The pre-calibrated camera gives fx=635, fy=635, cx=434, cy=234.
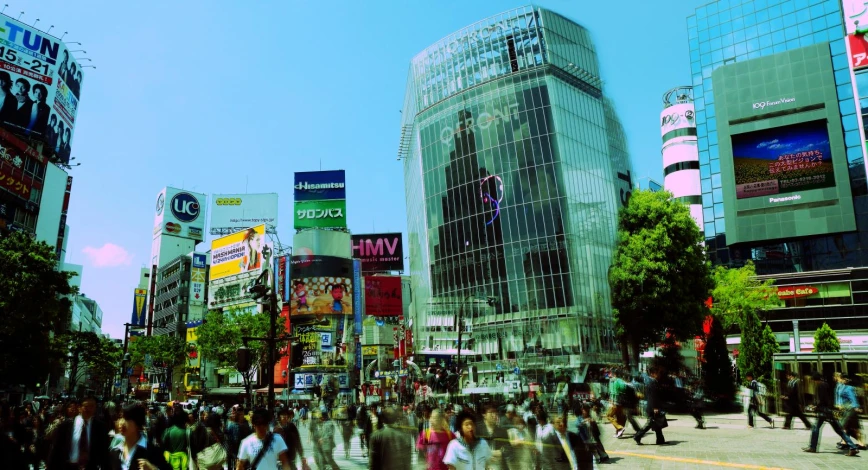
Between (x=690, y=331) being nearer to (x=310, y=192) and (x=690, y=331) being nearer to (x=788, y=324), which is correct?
(x=788, y=324)

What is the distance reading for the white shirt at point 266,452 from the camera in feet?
23.2

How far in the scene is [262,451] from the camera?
7109 millimetres

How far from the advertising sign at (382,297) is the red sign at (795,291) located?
46.7 metres

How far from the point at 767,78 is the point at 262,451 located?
6198 cm

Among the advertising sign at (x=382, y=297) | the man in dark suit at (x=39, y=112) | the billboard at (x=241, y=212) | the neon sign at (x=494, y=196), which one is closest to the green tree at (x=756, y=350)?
the neon sign at (x=494, y=196)

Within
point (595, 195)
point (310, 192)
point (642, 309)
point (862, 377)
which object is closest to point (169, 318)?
point (310, 192)

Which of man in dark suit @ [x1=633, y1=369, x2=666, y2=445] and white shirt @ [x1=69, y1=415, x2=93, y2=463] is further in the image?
man in dark suit @ [x1=633, y1=369, x2=666, y2=445]

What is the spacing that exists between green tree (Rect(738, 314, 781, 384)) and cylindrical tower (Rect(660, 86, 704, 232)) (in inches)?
1494

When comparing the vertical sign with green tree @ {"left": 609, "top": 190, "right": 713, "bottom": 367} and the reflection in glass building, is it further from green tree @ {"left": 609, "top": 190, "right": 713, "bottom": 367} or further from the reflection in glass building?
green tree @ {"left": 609, "top": 190, "right": 713, "bottom": 367}

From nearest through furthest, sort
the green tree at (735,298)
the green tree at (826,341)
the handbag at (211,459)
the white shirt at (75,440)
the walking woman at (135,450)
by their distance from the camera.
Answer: the walking woman at (135,450) < the white shirt at (75,440) < the handbag at (211,459) < the green tree at (826,341) < the green tree at (735,298)

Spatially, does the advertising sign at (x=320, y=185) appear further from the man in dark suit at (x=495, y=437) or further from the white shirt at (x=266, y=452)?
the white shirt at (x=266, y=452)

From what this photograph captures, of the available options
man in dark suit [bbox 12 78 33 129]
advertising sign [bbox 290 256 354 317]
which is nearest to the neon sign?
advertising sign [bbox 290 256 354 317]

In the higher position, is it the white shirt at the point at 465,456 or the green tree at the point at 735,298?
the green tree at the point at 735,298

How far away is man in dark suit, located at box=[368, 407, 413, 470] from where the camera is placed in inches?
332
